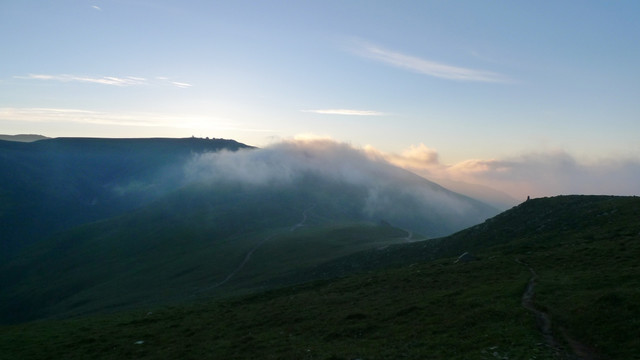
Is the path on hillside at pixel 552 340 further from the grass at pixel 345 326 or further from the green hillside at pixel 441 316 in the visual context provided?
the grass at pixel 345 326

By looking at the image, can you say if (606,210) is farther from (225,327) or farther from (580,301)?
(225,327)

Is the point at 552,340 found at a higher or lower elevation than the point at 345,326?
higher

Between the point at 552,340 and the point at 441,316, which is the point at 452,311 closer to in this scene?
the point at 441,316

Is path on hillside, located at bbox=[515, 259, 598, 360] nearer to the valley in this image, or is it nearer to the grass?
the valley

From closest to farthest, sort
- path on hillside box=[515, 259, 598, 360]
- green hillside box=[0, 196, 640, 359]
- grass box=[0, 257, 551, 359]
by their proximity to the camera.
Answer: path on hillside box=[515, 259, 598, 360] → green hillside box=[0, 196, 640, 359] → grass box=[0, 257, 551, 359]

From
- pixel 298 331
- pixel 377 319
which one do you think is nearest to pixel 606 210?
pixel 377 319

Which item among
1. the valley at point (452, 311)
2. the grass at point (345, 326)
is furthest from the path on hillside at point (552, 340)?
the grass at point (345, 326)

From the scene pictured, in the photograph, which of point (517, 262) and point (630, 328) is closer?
point (630, 328)

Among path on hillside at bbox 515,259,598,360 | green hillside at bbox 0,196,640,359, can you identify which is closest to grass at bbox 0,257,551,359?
green hillside at bbox 0,196,640,359

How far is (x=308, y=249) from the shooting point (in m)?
155

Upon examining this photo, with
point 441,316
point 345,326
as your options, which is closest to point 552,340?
point 441,316

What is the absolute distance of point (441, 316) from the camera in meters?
37.1

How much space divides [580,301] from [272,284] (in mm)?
78645

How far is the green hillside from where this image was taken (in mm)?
29188
